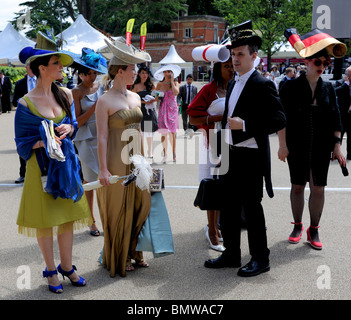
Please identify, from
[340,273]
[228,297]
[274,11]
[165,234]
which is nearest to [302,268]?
[340,273]

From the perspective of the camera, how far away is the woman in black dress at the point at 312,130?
4.42 m

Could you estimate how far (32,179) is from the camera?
339cm

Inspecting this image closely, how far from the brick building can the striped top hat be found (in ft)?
181

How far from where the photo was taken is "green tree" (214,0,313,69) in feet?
119

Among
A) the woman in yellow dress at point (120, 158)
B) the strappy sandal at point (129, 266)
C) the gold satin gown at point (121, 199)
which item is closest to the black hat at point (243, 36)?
the woman in yellow dress at point (120, 158)

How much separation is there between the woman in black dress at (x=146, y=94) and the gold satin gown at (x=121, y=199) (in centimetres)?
438

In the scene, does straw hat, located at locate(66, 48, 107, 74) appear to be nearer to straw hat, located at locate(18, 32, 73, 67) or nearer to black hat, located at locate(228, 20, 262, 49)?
straw hat, located at locate(18, 32, 73, 67)

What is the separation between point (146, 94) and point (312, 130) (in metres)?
4.64

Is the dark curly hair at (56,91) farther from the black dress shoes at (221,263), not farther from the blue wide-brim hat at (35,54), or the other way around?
the black dress shoes at (221,263)

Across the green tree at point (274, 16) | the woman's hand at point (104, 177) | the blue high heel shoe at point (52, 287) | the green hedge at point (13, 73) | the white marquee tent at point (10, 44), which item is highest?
the green tree at point (274, 16)

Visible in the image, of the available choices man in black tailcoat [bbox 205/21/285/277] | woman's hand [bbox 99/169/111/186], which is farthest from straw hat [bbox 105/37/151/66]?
woman's hand [bbox 99/169/111/186]

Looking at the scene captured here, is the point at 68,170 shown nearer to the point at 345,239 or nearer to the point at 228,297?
the point at 228,297

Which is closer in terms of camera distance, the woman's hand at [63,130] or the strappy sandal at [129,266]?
the woman's hand at [63,130]

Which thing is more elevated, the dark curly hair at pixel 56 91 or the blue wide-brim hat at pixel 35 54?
the blue wide-brim hat at pixel 35 54
